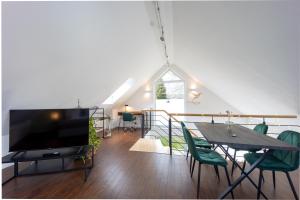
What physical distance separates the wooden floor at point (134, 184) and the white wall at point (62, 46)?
45.1 inches

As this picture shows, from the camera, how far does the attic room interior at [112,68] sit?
173cm

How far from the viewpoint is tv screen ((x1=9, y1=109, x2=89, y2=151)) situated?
7.21 ft

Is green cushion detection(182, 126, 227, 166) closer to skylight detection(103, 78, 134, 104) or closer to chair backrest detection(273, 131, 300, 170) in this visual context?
chair backrest detection(273, 131, 300, 170)

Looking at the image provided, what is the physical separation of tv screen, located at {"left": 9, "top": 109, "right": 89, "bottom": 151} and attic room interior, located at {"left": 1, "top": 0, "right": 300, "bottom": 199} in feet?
0.05

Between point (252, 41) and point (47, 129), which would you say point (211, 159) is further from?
point (47, 129)

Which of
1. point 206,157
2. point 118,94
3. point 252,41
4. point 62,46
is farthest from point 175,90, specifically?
point 62,46

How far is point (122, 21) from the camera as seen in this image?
2518 millimetres

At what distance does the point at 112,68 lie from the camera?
3613mm

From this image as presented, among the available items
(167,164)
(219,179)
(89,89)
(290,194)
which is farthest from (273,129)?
(89,89)

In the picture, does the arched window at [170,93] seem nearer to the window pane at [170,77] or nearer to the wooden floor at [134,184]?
the window pane at [170,77]

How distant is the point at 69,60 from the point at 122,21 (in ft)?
3.52

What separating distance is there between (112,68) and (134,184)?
2.54m

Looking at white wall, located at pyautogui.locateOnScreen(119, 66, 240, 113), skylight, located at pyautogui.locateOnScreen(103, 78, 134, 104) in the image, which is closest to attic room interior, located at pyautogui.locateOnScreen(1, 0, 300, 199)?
skylight, located at pyautogui.locateOnScreen(103, 78, 134, 104)

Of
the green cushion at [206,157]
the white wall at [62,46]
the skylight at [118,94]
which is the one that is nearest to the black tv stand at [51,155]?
the white wall at [62,46]
